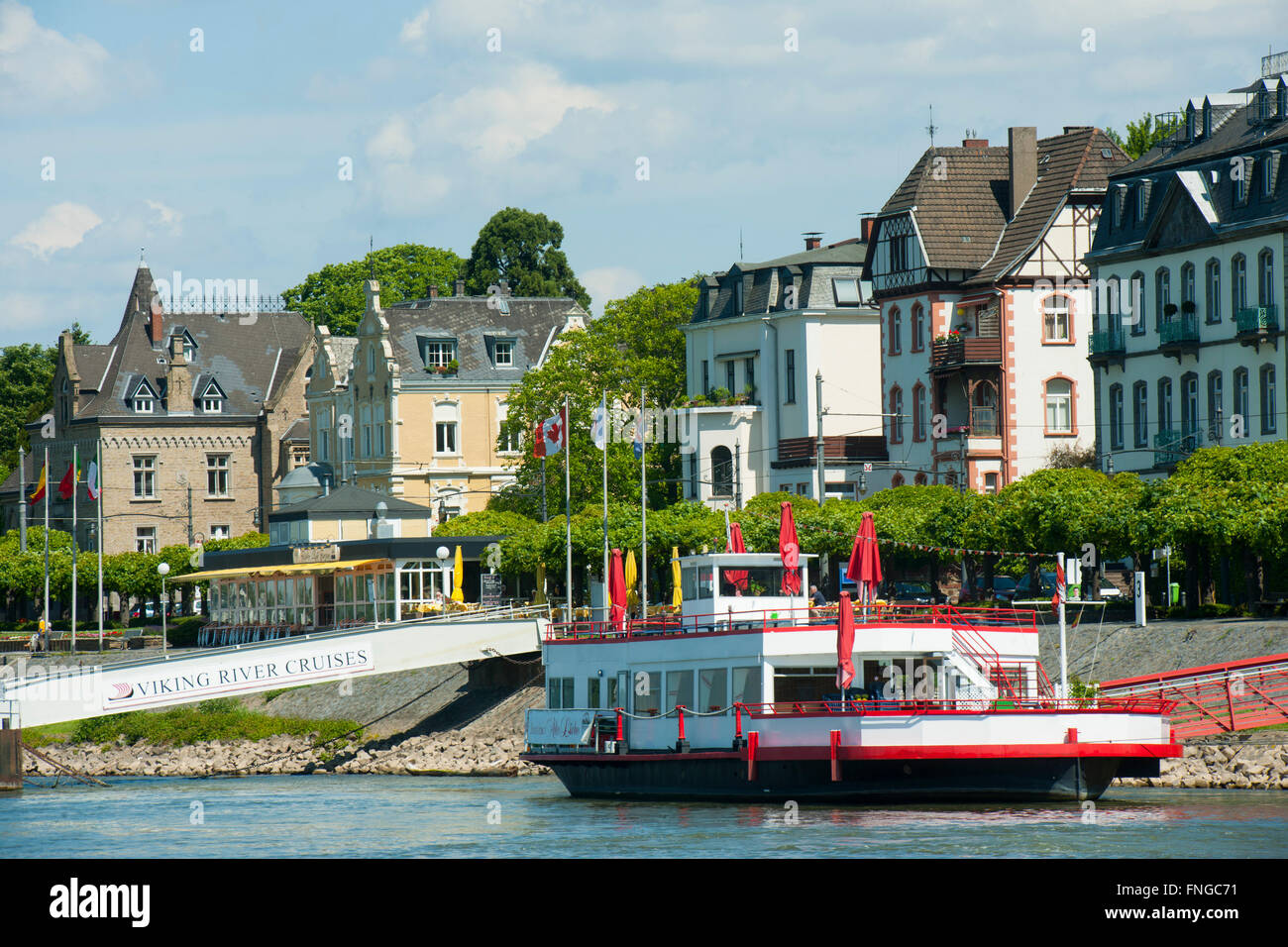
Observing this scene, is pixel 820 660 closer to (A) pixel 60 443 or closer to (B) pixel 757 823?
(B) pixel 757 823

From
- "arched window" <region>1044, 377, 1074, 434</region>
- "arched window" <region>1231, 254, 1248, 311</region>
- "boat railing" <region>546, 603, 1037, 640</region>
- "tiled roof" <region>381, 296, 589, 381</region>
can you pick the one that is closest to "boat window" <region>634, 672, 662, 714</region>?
"boat railing" <region>546, 603, 1037, 640</region>

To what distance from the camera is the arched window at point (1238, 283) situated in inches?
2517

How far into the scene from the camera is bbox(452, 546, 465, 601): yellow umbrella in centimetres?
6925

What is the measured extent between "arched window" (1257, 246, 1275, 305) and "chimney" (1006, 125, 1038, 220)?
17414 millimetres

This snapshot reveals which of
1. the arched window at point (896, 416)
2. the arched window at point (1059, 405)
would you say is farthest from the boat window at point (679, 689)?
the arched window at point (896, 416)

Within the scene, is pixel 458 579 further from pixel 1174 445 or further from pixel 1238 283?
pixel 1238 283

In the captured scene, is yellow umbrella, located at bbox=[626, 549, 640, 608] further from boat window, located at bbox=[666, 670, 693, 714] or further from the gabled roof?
the gabled roof

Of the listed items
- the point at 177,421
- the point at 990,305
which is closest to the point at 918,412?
the point at 990,305

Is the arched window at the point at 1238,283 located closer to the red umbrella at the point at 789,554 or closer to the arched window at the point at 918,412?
the arched window at the point at 918,412

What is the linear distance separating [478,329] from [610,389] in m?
15.3

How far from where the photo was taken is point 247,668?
52969 mm

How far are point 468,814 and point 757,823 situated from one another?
24.9 feet
